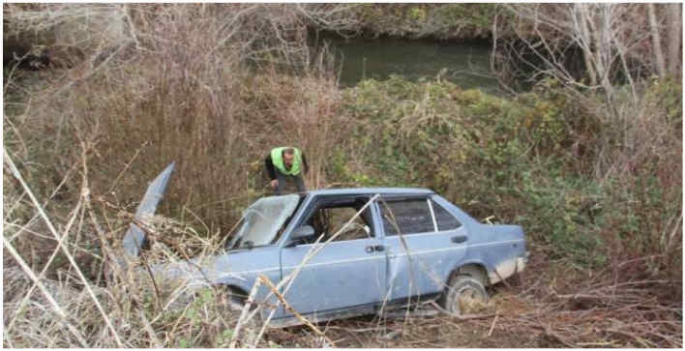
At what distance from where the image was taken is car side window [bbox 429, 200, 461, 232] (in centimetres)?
721

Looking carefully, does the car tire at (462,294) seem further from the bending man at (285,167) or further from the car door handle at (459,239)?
the bending man at (285,167)

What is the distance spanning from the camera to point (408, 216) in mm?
7066

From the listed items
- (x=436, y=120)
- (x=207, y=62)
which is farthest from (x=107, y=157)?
(x=436, y=120)

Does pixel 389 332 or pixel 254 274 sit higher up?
pixel 254 274

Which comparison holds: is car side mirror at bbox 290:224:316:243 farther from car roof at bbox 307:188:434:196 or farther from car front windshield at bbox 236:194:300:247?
car roof at bbox 307:188:434:196

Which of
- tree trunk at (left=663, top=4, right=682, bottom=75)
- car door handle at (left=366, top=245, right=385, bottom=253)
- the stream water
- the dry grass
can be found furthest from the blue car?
the stream water

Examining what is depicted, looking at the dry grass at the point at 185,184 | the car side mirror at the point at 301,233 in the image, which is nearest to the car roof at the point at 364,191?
the car side mirror at the point at 301,233

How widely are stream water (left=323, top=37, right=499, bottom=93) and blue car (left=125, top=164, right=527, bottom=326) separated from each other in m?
9.93

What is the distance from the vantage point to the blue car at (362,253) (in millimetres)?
6156

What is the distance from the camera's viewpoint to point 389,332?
6.62 m

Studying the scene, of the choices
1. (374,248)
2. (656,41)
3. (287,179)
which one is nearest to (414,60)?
(656,41)

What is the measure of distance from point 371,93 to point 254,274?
9256mm

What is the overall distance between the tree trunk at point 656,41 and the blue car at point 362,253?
871 centimetres

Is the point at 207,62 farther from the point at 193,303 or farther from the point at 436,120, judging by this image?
the point at 193,303
